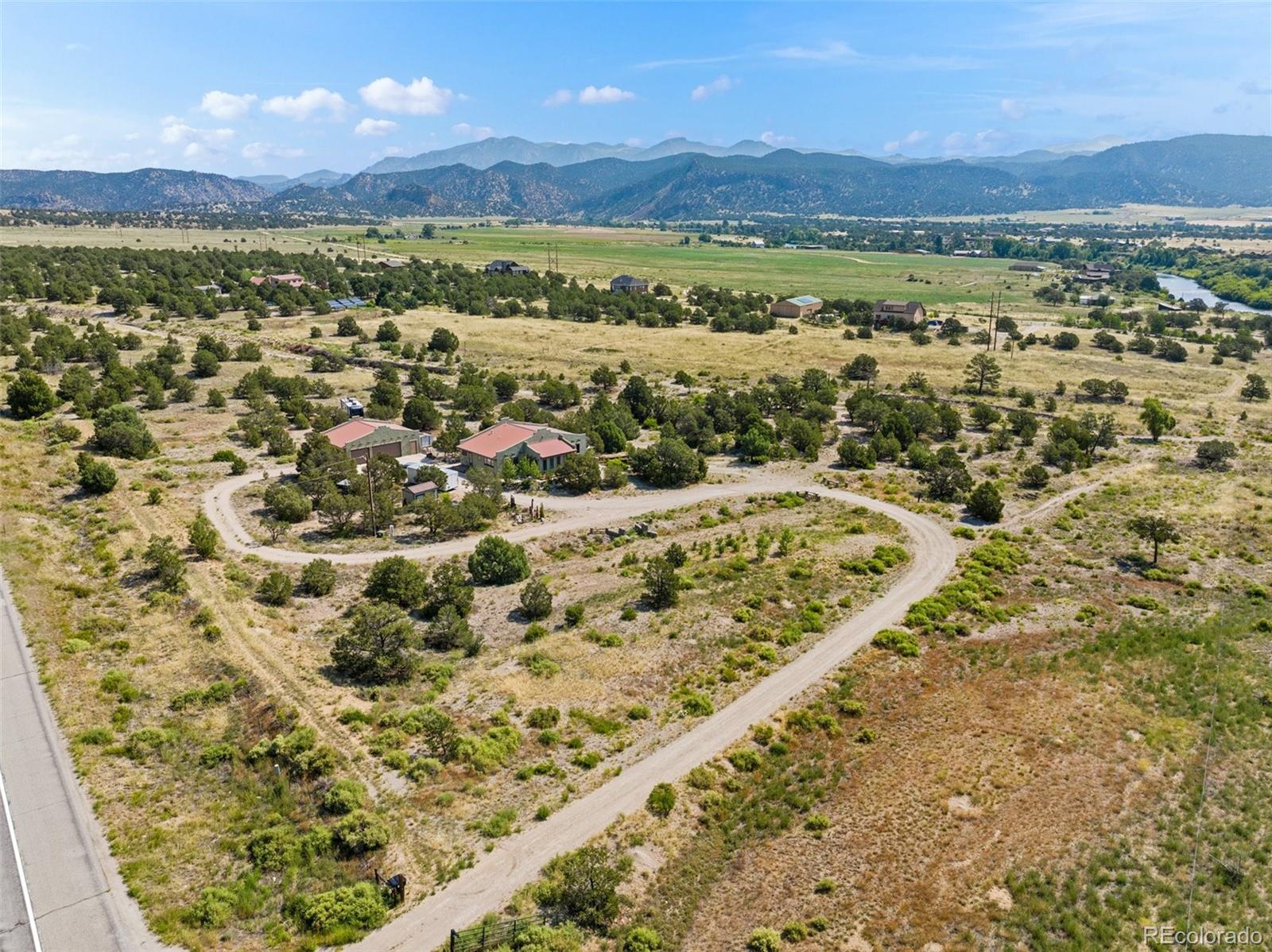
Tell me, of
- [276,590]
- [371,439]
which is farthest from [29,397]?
[276,590]

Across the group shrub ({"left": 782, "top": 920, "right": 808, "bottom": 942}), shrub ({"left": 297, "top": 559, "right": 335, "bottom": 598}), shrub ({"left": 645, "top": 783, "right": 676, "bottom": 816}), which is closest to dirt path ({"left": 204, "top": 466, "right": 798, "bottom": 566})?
shrub ({"left": 297, "top": 559, "right": 335, "bottom": 598})

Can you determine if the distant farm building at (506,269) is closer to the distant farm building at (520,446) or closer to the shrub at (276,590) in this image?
the distant farm building at (520,446)

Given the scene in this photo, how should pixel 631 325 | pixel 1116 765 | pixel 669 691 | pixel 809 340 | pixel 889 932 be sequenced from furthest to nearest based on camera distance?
pixel 631 325, pixel 809 340, pixel 669 691, pixel 1116 765, pixel 889 932

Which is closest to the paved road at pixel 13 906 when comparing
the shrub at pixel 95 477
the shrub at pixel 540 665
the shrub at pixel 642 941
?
the shrub at pixel 642 941

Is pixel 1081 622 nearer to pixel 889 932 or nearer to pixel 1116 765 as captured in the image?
pixel 1116 765

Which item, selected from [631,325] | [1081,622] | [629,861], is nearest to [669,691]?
[629,861]
